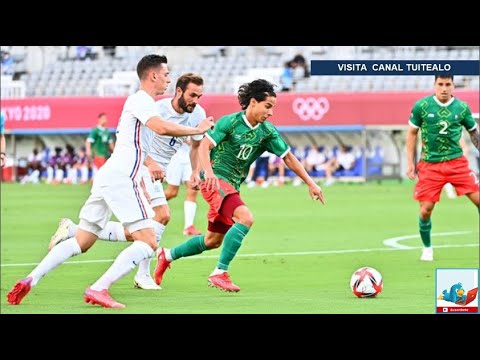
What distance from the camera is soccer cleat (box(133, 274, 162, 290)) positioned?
12500mm

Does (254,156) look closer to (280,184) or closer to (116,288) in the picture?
(116,288)

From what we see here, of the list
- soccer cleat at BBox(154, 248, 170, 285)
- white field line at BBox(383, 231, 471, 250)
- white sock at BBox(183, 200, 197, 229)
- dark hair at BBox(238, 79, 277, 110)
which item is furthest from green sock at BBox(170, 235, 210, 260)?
white sock at BBox(183, 200, 197, 229)

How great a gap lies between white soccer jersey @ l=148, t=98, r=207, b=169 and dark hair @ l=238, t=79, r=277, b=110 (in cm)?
74

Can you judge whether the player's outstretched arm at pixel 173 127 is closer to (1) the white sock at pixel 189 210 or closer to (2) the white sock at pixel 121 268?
(2) the white sock at pixel 121 268

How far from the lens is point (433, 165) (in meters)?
15.6

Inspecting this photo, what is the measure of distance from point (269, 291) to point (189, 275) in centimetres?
201

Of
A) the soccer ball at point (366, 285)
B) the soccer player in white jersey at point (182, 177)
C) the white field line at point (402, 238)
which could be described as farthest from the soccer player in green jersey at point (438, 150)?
the soccer ball at point (366, 285)

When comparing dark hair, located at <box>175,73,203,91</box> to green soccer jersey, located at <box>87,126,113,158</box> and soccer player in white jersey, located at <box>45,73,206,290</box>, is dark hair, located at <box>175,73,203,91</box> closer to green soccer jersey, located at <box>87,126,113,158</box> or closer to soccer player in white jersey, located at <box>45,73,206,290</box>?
soccer player in white jersey, located at <box>45,73,206,290</box>

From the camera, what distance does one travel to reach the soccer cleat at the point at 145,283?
492 inches

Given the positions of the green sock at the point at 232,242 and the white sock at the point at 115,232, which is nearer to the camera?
the green sock at the point at 232,242

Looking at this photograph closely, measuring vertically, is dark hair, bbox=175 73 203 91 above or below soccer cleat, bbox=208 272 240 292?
above

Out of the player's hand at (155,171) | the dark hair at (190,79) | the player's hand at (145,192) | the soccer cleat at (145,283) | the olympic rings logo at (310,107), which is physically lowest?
the soccer cleat at (145,283)

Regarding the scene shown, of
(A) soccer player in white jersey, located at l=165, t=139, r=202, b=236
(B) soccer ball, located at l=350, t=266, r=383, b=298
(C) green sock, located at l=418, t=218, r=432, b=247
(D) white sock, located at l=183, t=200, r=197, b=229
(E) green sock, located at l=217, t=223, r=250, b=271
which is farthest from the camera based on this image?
(D) white sock, located at l=183, t=200, r=197, b=229

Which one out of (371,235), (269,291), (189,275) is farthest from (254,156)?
(371,235)
